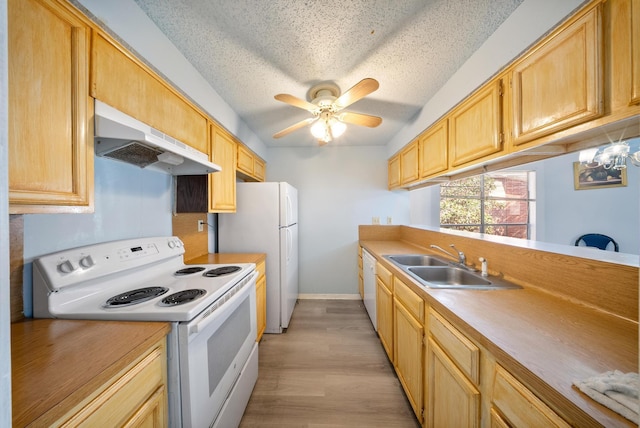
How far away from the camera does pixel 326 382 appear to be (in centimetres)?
171

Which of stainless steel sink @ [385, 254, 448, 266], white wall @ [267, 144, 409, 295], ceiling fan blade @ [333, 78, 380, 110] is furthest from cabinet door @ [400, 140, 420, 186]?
ceiling fan blade @ [333, 78, 380, 110]

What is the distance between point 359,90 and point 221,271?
1593 mm

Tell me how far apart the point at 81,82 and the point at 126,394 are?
1.15 m

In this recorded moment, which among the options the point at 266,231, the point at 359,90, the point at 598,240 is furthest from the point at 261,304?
the point at 598,240

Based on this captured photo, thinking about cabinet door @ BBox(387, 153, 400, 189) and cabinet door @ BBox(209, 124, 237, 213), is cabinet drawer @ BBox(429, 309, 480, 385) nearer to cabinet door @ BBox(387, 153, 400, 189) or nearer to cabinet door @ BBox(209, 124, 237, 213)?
cabinet door @ BBox(209, 124, 237, 213)

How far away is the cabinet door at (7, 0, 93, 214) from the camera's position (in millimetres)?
674

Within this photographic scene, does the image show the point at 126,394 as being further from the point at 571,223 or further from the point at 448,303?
the point at 571,223

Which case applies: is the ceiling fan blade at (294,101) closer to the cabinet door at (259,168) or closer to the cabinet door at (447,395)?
the cabinet door at (259,168)

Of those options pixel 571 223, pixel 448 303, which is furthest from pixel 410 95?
pixel 571 223

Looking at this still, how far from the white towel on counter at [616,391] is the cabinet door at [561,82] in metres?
0.91

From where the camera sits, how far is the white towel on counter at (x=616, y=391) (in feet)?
1.53

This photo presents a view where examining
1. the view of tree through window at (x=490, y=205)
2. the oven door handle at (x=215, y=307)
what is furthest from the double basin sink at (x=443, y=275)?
the view of tree through window at (x=490, y=205)

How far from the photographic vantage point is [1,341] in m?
0.31

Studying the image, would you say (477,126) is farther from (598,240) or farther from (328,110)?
(598,240)
